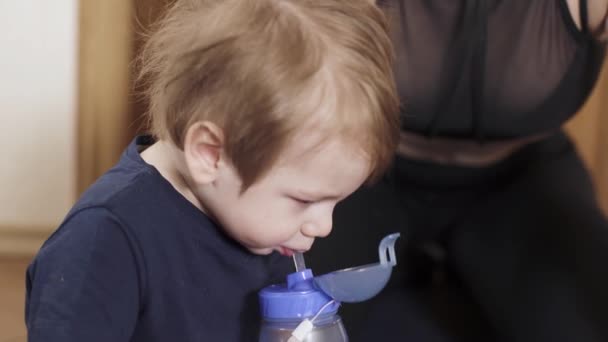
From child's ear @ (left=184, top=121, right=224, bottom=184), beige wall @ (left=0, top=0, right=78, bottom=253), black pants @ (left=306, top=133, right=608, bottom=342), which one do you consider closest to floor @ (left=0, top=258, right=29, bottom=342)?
beige wall @ (left=0, top=0, right=78, bottom=253)

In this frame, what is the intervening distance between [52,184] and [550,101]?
0.81 meters

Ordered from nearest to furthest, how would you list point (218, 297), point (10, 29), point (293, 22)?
point (293, 22) → point (218, 297) → point (10, 29)

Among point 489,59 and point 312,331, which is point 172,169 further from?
point 489,59

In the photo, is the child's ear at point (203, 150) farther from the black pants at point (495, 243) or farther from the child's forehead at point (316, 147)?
the black pants at point (495, 243)

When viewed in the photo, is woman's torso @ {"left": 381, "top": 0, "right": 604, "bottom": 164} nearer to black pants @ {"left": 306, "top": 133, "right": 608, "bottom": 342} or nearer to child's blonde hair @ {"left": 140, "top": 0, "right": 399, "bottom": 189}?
black pants @ {"left": 306, "top": 133, "right": 608, "bottom": 342}

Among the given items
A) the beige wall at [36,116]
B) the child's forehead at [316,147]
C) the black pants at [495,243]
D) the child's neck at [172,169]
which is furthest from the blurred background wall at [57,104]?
the child's forehead at [316,147]

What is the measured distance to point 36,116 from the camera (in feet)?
4.63

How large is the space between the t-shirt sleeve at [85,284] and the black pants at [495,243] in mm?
336

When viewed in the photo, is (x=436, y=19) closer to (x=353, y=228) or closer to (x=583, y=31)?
(x=583, y=31)

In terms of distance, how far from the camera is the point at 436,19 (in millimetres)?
1054

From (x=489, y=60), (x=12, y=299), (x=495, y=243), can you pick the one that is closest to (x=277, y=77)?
(x=489, y=60)

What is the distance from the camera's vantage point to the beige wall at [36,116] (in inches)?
54.1

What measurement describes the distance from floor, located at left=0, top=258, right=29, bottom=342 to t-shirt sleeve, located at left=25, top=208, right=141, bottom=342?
1.58ft

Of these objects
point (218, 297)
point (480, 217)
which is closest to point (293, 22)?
point (218, 297)
